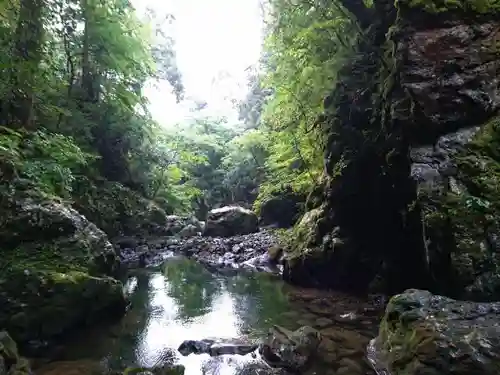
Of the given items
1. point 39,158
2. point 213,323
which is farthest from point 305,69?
point 213,323

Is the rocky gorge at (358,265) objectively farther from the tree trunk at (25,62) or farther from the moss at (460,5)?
the tree trunk at (25,62)

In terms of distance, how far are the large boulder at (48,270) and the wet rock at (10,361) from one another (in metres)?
0.83

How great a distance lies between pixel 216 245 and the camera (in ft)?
40.9

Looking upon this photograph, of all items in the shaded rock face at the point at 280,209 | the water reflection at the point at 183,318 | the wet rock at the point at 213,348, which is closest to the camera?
the water reflection at the point at 183,318

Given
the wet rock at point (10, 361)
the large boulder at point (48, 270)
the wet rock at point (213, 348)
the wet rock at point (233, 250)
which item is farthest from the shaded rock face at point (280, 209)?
the wet rock at point (10, 361)

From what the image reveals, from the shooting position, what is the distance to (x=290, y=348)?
474 cm

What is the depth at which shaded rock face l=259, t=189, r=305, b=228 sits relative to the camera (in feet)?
50.2

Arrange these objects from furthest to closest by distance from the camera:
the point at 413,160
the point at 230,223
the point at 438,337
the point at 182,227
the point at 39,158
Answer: the point at 182,227 < the point at 230,223 < the point at 39,158 < the point at 413,160 < the point at 438,337

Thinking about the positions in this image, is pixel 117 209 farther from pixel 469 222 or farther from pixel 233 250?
pixel 469 222

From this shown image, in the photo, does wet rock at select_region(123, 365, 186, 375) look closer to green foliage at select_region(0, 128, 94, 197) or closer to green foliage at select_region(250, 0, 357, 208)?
green foliage at select_region(0, 128, 94, 197)

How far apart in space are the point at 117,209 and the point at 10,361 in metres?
9.16

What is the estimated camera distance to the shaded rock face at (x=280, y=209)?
15305 millimetres

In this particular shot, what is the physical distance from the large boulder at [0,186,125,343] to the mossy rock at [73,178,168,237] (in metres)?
3.76

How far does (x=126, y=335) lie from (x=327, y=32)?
6789 millimetres
